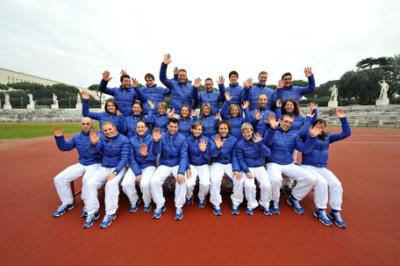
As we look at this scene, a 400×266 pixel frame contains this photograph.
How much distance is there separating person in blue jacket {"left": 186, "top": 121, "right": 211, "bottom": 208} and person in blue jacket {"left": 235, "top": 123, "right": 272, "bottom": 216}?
0.71 meters

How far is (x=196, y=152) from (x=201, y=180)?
0.63 m

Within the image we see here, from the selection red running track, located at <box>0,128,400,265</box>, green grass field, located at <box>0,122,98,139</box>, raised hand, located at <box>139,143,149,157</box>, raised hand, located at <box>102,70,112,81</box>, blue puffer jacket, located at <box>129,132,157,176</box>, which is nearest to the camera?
red running track, located at <box>0,128,400,265</box>

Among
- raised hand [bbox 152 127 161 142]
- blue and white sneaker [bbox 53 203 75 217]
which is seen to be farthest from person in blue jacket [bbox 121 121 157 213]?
blue and white sneaker [bbox 53 203 75 217]

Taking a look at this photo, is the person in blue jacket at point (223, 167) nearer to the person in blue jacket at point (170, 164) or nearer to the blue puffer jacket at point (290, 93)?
the person in blue jacket at point (170, 164)

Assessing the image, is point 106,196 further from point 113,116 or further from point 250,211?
point 250,211

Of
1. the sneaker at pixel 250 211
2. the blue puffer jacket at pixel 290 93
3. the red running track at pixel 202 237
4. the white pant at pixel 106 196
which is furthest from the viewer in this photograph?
the blue puffer jacket at pixel 290 93

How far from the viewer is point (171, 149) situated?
3.99 m

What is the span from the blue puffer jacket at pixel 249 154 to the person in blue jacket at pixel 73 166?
3.02 metres

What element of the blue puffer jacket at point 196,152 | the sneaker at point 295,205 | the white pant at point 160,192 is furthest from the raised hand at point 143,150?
the sneaker at point 295,205

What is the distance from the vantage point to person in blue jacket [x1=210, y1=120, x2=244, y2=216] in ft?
12.2

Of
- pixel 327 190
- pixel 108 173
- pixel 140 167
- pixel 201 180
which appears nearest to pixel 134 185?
pixel 140 167

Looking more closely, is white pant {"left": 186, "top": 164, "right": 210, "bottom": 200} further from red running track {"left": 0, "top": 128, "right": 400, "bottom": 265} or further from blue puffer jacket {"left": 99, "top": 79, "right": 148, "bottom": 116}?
blue puffer jacket {"left": 99, "top": 79, "right": 148, "bottom": 116}

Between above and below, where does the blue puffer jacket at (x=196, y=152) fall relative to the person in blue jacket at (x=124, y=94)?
below

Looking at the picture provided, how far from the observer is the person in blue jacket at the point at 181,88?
544cm
